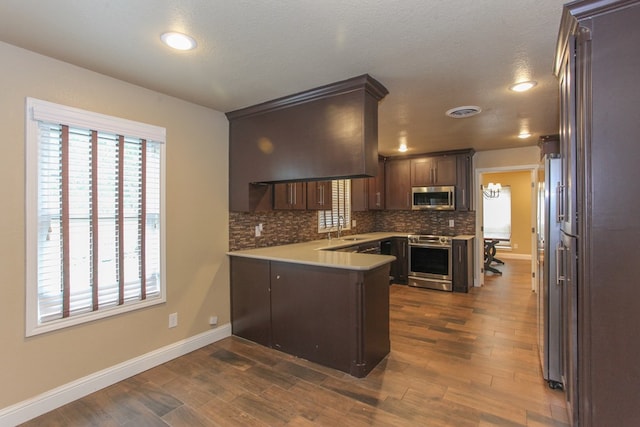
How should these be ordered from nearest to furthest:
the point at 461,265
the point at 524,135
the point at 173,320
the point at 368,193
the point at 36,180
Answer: the point at 36,180 < the point at 173,320 < the point at 524,135 < the point at 461,265 < the point at 368,193

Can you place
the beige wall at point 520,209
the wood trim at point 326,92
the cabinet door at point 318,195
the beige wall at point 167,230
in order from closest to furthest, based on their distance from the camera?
the beige wall at point 167,230, the wood trim at point 326,92, the cabinet door at point 318,195, the beige wall at point 520,209

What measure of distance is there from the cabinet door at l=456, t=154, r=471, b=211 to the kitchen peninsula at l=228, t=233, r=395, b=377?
123 inches

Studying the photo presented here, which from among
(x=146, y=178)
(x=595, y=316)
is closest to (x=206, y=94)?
(x=146, y=178)

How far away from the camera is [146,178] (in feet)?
9.06

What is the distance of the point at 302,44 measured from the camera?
200cm

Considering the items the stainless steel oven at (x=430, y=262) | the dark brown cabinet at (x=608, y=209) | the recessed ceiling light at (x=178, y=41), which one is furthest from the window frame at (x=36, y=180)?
the stainless steel oven at (x=430, y=262)

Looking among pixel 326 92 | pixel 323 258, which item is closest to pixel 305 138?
pixel 326 92

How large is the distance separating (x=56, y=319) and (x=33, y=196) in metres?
0.85

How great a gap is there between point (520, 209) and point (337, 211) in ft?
19.5

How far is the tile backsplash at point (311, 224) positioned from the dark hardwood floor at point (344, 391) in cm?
112

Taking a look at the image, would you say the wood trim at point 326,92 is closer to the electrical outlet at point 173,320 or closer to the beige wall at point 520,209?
the electrical outlet at point 173,320

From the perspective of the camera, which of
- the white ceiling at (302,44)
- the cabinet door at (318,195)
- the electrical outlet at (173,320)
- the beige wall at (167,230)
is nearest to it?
the white ceiling at (302,44)

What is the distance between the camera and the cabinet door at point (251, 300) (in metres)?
3.19

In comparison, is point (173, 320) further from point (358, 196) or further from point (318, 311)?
point (358, 196)
